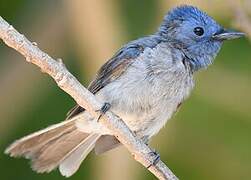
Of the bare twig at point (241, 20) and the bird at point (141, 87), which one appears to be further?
the bird at point (141, 87)

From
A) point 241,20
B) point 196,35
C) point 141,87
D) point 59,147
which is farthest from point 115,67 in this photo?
point 241,20

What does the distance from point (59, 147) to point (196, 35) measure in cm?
97

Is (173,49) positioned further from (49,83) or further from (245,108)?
(49,83)

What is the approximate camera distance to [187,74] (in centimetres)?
479

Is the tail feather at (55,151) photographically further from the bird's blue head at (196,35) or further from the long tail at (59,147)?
the bird's blue head at (196,35)

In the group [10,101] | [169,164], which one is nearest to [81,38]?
[10,101]

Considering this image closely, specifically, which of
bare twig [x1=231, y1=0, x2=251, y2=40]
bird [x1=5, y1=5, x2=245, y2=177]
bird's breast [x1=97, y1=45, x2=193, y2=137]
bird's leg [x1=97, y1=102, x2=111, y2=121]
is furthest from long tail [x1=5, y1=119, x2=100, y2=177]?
bare twig [x1=231, y1=0, x2=251, y2=40]

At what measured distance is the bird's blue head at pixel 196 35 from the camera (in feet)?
16.0

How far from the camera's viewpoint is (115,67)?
484 centimetres

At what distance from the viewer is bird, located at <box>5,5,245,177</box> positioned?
4699 millimetres

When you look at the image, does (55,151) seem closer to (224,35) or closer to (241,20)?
(224,35)

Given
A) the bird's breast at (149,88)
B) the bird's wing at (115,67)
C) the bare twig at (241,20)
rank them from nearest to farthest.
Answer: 1. the bare twig at (241,20)
2. the bird's breast at (149,88)
3. the bird's wing at (115,67)

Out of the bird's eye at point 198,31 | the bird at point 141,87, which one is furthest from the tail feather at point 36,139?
the bird's eye at point 198,31

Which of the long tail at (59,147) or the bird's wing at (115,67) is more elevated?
the bird's wing at (115,67)
